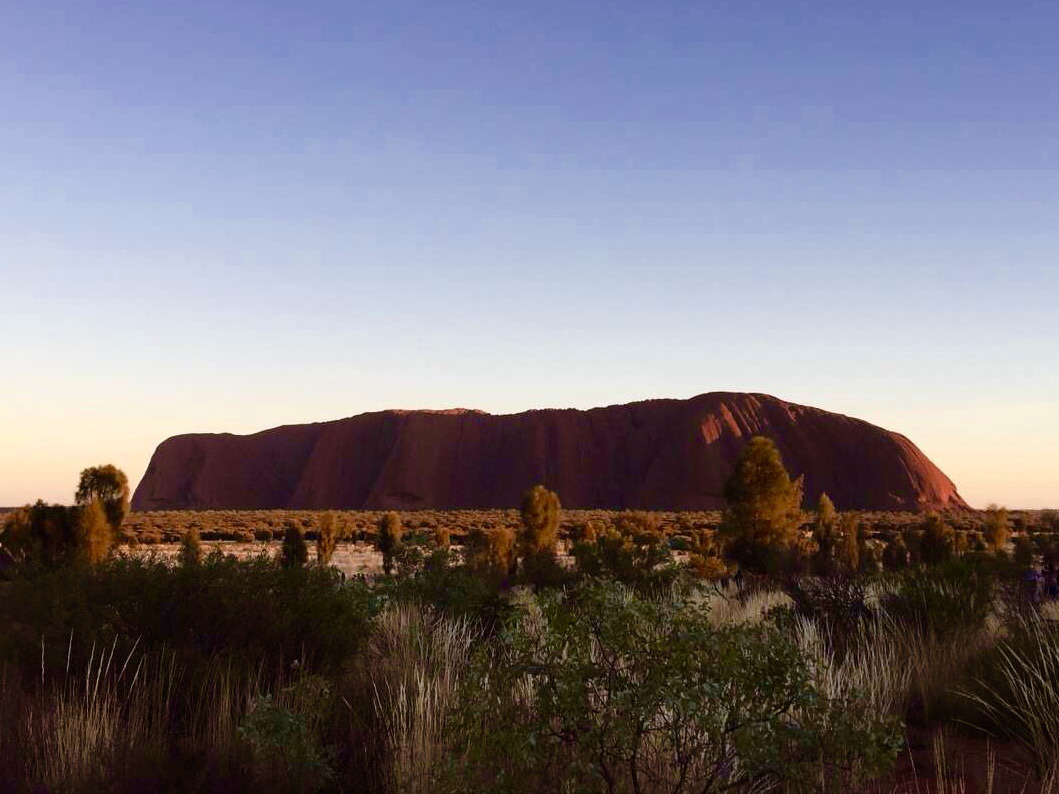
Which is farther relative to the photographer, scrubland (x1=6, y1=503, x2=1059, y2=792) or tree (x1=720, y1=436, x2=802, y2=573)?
tree (x1=720, y1=436, x2=802, y2=573)

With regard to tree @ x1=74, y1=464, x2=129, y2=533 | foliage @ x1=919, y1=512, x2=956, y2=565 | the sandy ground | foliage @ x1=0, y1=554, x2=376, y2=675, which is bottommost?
the sandy ground

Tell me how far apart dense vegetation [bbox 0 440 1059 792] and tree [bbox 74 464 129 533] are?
47.7 ft

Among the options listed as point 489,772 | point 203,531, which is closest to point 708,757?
point 489,772

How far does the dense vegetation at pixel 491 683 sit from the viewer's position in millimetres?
3775

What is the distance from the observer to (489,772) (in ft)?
14.7

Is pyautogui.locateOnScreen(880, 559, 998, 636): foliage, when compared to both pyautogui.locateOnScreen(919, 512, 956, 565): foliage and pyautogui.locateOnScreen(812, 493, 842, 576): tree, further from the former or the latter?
Result: pyautogui.locateOnScreen(919, 512, 956, 565): foliage

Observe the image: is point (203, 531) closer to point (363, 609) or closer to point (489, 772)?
point (363, 609)

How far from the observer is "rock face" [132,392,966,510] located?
100m

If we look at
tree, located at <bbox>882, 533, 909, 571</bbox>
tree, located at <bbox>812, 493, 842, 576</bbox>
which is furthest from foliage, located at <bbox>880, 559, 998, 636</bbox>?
tree, located at <bbox>882, 533, 909, 571</bbox>

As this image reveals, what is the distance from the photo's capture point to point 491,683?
12.7ft

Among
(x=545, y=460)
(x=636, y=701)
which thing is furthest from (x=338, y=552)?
(x=545, y=460)

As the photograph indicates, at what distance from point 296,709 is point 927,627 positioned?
7128 millimetres

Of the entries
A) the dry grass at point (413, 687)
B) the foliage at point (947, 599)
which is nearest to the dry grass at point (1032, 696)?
the foliage at point (947, 599)

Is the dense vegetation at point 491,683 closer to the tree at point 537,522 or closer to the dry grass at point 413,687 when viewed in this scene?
the dry grass at point 413,687
